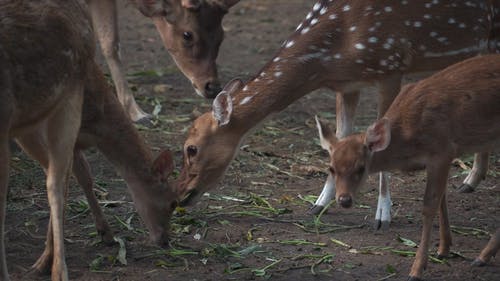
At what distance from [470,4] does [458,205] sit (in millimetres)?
1445

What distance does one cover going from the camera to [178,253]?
7.00 metres

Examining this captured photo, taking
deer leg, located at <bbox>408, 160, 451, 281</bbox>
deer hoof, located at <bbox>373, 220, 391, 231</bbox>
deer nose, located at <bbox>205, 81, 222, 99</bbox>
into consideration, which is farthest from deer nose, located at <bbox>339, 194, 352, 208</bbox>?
deer nose, located at <bbox>205, 81, 222, 99</bbox>

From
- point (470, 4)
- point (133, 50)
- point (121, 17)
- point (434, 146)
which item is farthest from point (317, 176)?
point (121, 17)

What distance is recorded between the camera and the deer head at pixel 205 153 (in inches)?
297

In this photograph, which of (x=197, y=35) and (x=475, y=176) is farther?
(x=197, y=35)

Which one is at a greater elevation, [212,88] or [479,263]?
[212,88]

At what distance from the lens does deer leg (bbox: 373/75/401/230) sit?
7551 mm

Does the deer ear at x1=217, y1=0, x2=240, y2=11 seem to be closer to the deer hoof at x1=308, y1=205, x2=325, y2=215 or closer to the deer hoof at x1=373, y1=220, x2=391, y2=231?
the deer hoof at x1=308, y1=205, x2=325, y2=215

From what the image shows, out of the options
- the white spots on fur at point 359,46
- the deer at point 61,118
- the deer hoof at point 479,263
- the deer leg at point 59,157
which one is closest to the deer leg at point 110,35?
the deer at point 61,118

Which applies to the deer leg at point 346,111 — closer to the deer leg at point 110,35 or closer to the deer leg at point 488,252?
the deer leg at point 488,252

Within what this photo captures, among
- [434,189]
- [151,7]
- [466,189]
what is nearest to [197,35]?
[151,7]

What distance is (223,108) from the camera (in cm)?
747

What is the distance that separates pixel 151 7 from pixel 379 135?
3872mm

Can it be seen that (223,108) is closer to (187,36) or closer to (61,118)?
(61,118)
